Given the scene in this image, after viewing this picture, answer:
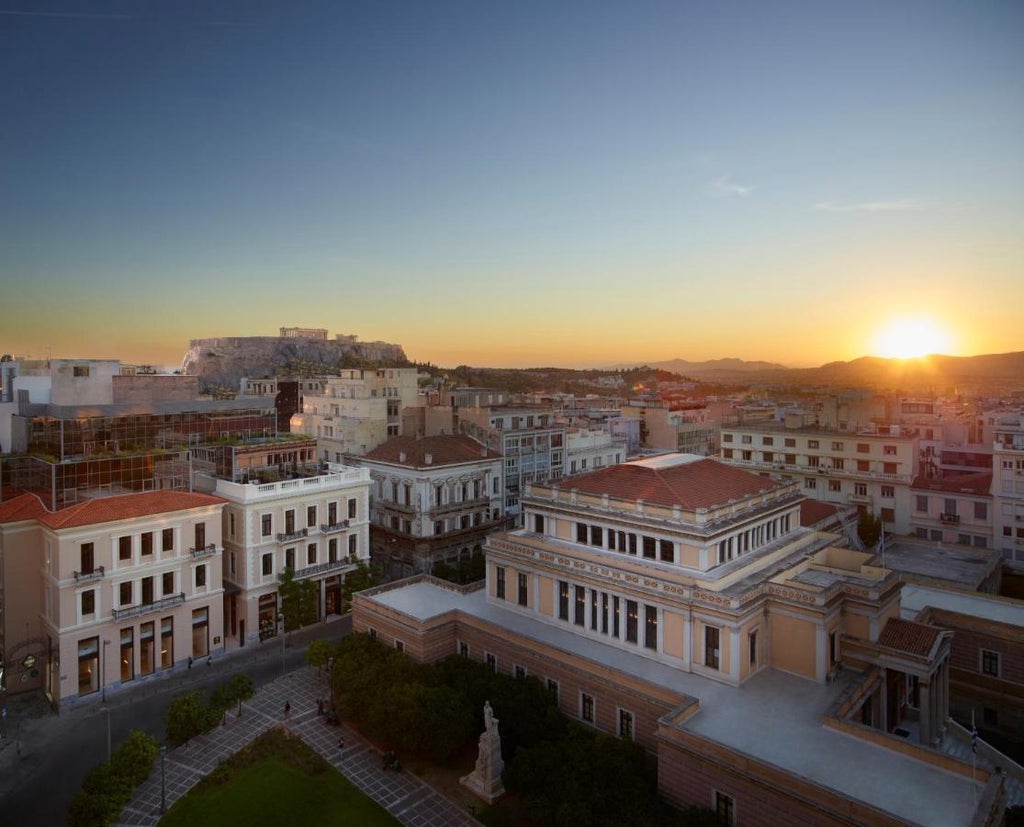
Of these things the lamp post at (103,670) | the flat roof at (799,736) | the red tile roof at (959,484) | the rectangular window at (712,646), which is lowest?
the lamp post at (103,670)

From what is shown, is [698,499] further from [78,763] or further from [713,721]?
[78,763]

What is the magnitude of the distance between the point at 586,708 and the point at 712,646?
6.98m

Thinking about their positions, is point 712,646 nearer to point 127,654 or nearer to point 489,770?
point 489,770

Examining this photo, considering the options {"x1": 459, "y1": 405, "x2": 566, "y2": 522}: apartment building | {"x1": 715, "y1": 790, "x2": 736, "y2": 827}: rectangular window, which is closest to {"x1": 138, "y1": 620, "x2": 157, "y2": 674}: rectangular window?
{"x1": 459, "y1": 405, "x2": 566, "y2": 522}: apartment building

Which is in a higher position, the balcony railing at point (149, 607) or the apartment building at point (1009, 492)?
the apartment building at point (1009, 492)

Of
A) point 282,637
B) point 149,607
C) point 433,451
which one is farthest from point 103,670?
point 433,451

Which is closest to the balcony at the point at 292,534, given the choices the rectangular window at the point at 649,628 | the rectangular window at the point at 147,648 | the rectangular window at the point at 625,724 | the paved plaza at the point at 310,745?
the rectangular window at the point at 147,648

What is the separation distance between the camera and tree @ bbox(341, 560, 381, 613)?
50219 mm

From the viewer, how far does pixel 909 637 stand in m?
32.3

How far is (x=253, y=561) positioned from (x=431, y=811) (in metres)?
23.8

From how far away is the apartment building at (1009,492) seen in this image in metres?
56.8

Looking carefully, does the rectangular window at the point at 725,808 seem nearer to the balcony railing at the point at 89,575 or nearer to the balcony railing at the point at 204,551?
the balcony railing at the point at 204,551

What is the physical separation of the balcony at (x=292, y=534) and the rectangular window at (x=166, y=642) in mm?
8519

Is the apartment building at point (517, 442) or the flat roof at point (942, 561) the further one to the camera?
the apartment building at point (517, 442)
